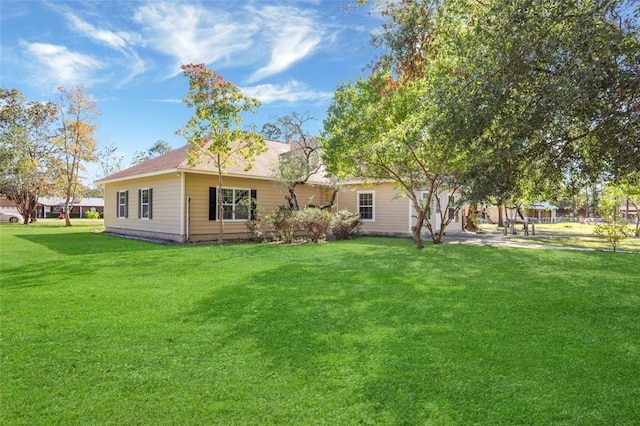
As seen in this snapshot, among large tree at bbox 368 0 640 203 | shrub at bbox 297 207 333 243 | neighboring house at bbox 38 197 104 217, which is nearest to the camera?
large tree at bbox 368 0 640 203

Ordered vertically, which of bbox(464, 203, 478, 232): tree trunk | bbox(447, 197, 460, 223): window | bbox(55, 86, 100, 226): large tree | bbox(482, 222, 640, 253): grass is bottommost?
bbox(482, 222, 640, 253): grass

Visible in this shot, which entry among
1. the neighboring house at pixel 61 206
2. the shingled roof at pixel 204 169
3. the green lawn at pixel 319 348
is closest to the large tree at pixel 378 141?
the shingled roof at pixel 204 169

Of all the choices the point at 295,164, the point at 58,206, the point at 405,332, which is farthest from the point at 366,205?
the point at 58,206

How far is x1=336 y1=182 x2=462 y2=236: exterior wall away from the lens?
17.0 metres

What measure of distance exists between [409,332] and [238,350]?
1.75 metres

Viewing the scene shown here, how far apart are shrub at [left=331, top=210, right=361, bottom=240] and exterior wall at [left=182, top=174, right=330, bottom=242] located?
50.1 inches

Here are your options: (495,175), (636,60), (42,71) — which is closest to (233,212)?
(42,71)

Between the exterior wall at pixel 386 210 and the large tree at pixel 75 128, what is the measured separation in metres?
20.2

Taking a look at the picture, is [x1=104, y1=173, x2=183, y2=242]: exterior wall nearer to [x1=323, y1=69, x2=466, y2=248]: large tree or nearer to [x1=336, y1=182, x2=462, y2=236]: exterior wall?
[x1=323, y1=69, x2=466, y2=248]: large tree

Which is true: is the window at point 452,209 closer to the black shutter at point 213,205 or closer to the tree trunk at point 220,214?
the tree trunk at point 220,214

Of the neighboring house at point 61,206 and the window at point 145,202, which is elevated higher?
the neighboring house at point 61,206

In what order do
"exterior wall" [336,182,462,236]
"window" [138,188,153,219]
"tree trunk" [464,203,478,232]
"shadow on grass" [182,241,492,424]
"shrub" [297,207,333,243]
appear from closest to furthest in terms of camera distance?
"shadow on grass" [182,241,492,424] < "shrub" [297,207,333,243] < "window" [138,188,153,219] < "exterior wall" [336,182,462,236] < "tree trunk" [464,203,478,232]

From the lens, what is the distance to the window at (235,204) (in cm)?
1460

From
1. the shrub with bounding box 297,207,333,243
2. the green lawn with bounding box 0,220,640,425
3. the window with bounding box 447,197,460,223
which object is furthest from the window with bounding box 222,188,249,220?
the green lawn with bounding box 0,220,640,425
